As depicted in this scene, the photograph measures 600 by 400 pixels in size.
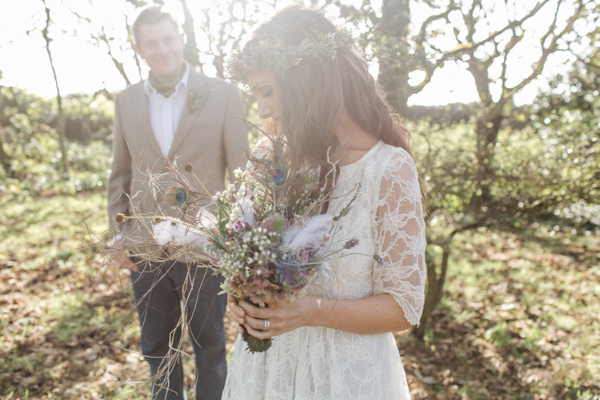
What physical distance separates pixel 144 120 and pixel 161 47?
46 cm

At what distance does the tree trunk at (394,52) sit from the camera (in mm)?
3252

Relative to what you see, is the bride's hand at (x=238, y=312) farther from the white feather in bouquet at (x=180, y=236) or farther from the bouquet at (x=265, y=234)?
the white feather in bouquet at (x=180, y=236)

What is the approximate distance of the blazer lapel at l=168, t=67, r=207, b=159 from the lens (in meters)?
2.52

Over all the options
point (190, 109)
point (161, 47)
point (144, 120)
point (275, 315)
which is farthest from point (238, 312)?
point (161, 47)

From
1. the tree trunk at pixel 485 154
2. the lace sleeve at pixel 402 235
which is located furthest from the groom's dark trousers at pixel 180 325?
the tree trunk at pixel 485 154

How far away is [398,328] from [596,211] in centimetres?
280

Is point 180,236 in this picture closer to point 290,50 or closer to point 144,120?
point 290,50

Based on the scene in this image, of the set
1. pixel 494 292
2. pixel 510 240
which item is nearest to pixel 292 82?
pixel 494 292

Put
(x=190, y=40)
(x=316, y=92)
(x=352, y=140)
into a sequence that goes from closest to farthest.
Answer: (x=316, y=92), (x=352, y=140), (x=190, y=40)

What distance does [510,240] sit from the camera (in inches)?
271

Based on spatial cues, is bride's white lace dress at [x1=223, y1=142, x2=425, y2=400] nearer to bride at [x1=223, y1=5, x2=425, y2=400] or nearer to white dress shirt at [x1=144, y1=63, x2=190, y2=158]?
bride at [x1=223, y1=5, x2=425, y2=400]

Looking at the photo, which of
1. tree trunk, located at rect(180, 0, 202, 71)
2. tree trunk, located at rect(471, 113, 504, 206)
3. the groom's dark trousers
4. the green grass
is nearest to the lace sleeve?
the groom's dark trousers

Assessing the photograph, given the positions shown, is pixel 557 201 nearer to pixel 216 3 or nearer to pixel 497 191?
pixel 497 191

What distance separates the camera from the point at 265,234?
118cm
